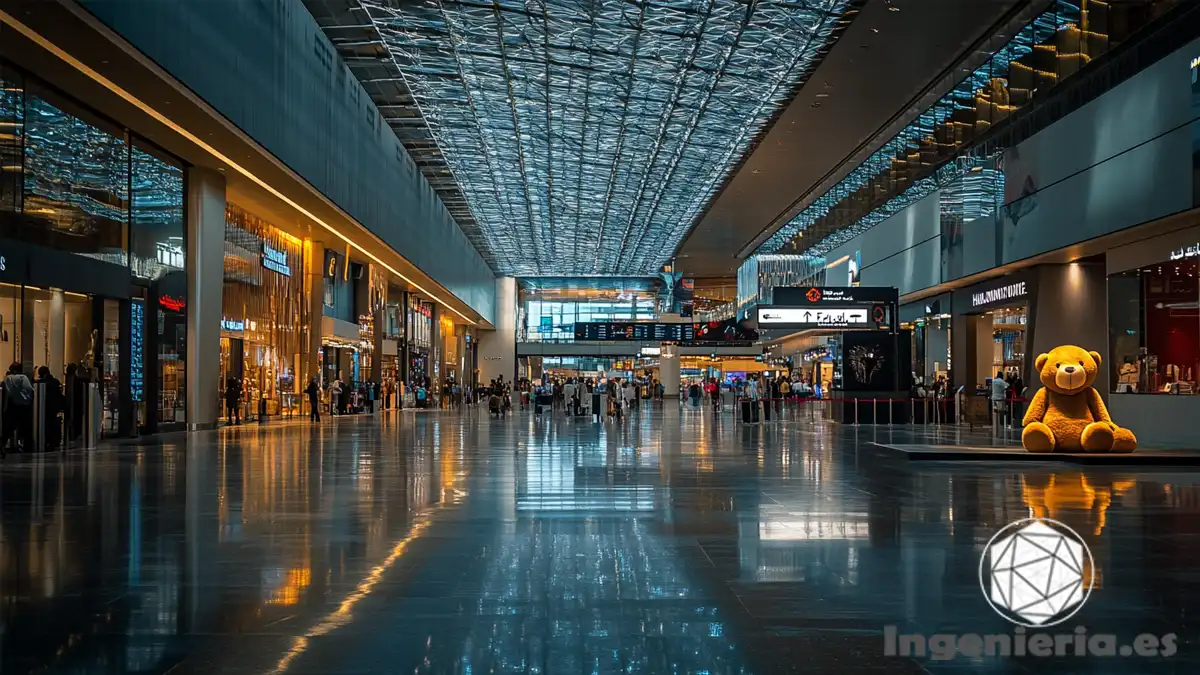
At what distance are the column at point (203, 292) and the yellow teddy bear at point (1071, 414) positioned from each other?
19.1m

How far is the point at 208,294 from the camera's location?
27.8 meters

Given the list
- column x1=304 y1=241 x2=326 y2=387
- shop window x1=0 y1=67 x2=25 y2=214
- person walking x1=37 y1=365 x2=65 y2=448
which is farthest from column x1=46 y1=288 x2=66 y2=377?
column x1=304 y1=241 x2=326 y2=387

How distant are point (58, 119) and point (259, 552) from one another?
15.1 m

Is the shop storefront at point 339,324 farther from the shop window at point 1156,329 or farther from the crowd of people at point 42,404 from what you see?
the shop window at point 1156,329

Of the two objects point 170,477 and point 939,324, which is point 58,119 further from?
point 939,324

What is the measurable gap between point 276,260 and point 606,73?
39.7 ft

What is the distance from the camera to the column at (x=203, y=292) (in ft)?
88.9

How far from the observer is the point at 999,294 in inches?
1281

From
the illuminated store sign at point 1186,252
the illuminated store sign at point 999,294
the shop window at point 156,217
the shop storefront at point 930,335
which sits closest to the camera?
the illuminated store sign at point 1186,252

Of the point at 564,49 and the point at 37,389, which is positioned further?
the point at 564,49

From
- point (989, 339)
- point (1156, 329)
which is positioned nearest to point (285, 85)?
point (1156, 329)

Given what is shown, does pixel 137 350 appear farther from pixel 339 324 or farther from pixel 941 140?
pixel 941 140

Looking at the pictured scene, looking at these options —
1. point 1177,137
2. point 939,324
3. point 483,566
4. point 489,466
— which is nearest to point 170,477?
point 489,466

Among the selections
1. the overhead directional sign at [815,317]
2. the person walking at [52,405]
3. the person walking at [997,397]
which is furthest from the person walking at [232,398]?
the person walking at [997,397]
